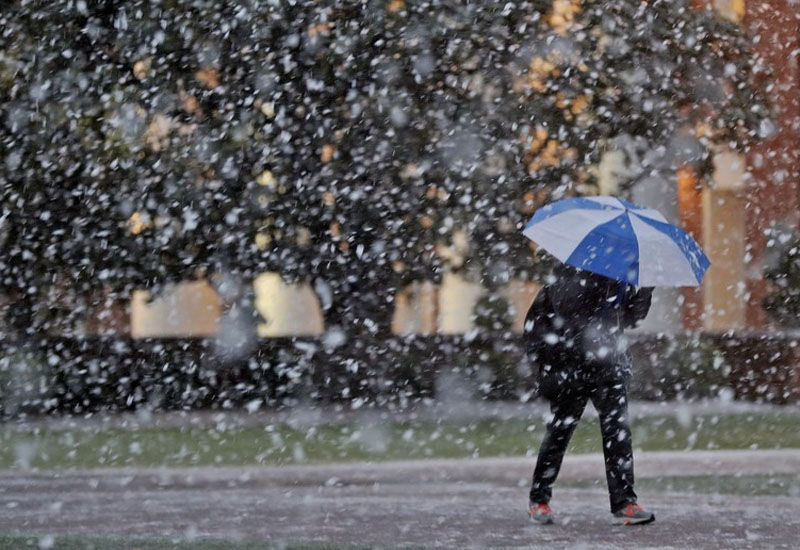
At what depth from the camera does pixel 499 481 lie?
1066 centimetres

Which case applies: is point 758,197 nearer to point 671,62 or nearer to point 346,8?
point 671,62

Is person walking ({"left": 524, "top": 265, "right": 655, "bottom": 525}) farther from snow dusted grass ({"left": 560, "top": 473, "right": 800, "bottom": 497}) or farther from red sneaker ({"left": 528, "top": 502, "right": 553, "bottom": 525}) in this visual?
snow dusted grass ({"left": 560, "top": 473, "right": 800, "bottom": 497})

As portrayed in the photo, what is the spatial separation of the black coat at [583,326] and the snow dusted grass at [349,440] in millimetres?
4450

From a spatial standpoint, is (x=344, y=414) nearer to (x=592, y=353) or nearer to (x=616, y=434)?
(x=616, y=434)

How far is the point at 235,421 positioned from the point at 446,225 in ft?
9.32

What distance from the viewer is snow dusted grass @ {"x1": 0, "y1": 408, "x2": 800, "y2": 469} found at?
1243 cm

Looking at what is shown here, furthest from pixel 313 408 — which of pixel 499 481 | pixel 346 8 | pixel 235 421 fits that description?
pixel 499 481

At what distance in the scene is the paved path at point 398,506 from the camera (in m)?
8.02

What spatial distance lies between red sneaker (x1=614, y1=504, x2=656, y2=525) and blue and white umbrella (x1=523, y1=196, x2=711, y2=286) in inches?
45.8

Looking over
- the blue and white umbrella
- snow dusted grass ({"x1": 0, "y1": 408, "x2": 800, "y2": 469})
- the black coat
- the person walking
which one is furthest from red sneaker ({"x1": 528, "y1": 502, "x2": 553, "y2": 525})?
snow dusted grass ({"x1": 0, "y1": 408, "x2": 800, "y2": 469})

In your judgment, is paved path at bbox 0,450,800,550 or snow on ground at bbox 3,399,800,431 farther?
snow on ground at bbox 3,399,800,431

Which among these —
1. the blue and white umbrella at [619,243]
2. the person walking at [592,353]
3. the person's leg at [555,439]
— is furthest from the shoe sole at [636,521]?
the blue and white umbrella at [619,243]

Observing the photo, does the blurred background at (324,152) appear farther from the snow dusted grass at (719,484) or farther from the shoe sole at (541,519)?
the shoe sole at (541,519)

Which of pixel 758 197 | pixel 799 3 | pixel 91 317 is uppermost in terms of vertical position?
pixel 799 3
